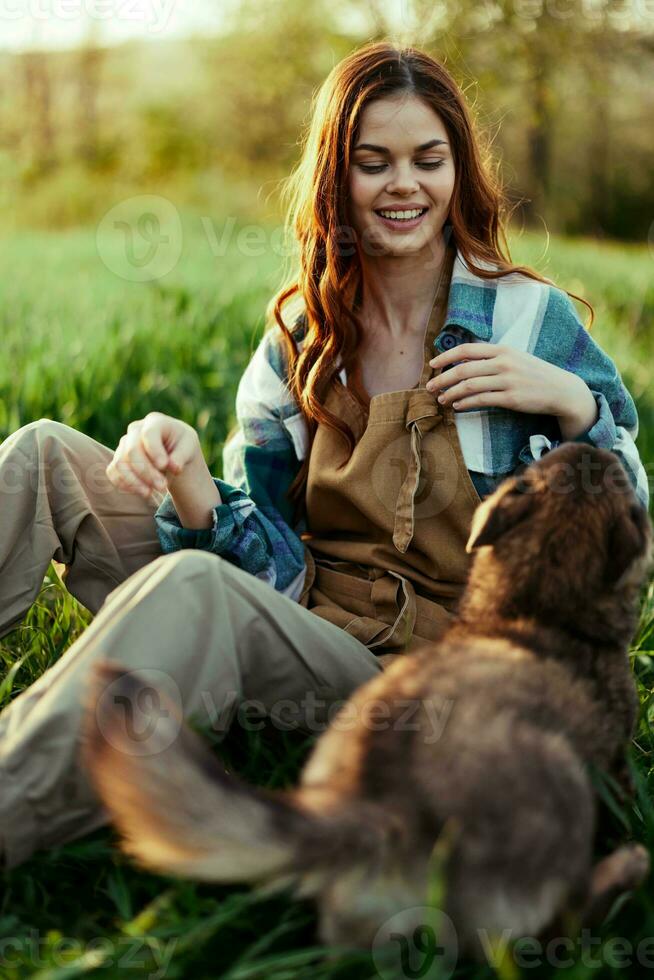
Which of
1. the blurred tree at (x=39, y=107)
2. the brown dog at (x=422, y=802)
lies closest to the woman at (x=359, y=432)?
the brown dog at (x=422, y=802)

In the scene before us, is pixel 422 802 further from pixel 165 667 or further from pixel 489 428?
pixel 489 428

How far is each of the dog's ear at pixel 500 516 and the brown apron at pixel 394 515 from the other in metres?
0.45

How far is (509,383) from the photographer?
106 inches

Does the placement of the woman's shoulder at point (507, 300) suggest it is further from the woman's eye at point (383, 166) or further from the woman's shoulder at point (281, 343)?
the woman's shoulder at point (281, 343)

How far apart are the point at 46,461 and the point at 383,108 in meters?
1.42

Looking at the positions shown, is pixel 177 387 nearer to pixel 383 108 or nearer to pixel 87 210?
pixel 383 108

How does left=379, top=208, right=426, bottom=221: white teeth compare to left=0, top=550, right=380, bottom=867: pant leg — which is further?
left=379, top=208, right=426, bottom=221: white teeth

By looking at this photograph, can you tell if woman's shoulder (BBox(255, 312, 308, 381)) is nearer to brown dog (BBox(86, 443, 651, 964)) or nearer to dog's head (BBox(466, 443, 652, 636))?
dog's head (BBox(466, 443, 652, 636))

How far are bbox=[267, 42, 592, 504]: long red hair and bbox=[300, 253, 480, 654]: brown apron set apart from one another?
0.36ft

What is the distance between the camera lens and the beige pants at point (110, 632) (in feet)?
6.66

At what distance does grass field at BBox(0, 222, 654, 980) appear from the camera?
6.32ft

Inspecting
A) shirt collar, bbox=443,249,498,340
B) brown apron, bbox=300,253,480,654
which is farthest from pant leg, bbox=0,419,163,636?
shirt collar, bbox=443,249,498,340

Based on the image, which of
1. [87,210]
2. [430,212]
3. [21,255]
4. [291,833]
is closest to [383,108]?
[430,212]

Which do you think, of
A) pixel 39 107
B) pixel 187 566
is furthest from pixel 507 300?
pixel 39 107
